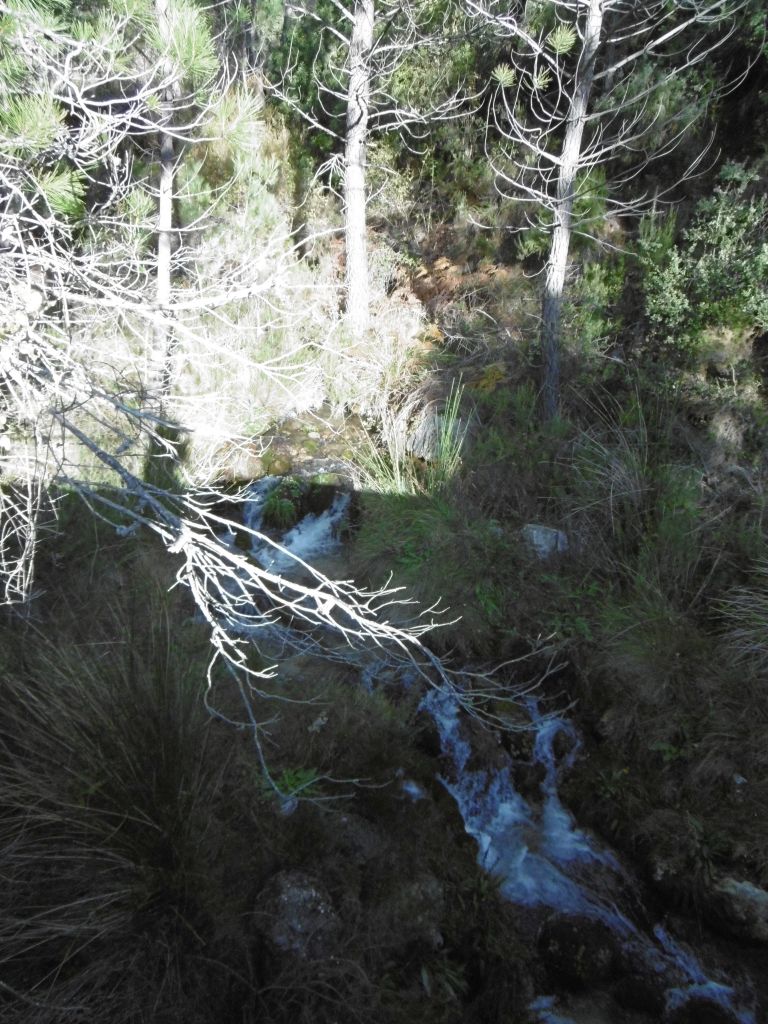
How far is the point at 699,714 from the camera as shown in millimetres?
3307

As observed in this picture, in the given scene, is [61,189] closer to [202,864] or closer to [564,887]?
[202,864]

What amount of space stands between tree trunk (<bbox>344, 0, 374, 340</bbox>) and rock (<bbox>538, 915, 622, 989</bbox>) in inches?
218

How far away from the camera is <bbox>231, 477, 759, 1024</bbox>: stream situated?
2617mm

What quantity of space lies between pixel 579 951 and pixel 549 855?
1.59 feet

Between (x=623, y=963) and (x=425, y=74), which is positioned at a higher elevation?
(x=425, y=74)

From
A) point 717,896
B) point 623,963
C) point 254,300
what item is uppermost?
point 254,300

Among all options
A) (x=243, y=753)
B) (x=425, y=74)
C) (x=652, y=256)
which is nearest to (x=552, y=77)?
(x=425, y=74)

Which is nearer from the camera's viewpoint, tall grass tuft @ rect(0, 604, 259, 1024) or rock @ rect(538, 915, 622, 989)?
tall grass tuft @ rect(0, 604, 259, 1024)

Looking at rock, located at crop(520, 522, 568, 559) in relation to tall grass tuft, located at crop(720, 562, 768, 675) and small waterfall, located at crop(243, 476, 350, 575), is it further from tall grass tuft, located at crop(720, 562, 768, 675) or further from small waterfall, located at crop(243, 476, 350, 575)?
small waterfall, located at crop(243, 476, 350, 575)

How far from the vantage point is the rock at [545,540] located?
4.44m

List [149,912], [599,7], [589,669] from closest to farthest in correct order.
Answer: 1. [149,912]
2. [589,669]
3. [599,7]

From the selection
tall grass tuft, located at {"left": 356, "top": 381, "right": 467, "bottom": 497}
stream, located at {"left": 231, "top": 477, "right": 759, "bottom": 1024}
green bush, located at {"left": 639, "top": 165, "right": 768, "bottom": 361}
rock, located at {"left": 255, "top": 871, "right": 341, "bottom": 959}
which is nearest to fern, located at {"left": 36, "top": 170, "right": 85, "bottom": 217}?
stream, located at {"left": 231, "top": 477, "right": 759, "bottom": 1024}

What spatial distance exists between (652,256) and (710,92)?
1.73 meters

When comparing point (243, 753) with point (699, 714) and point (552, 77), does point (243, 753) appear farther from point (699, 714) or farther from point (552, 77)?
point (552, 77)
